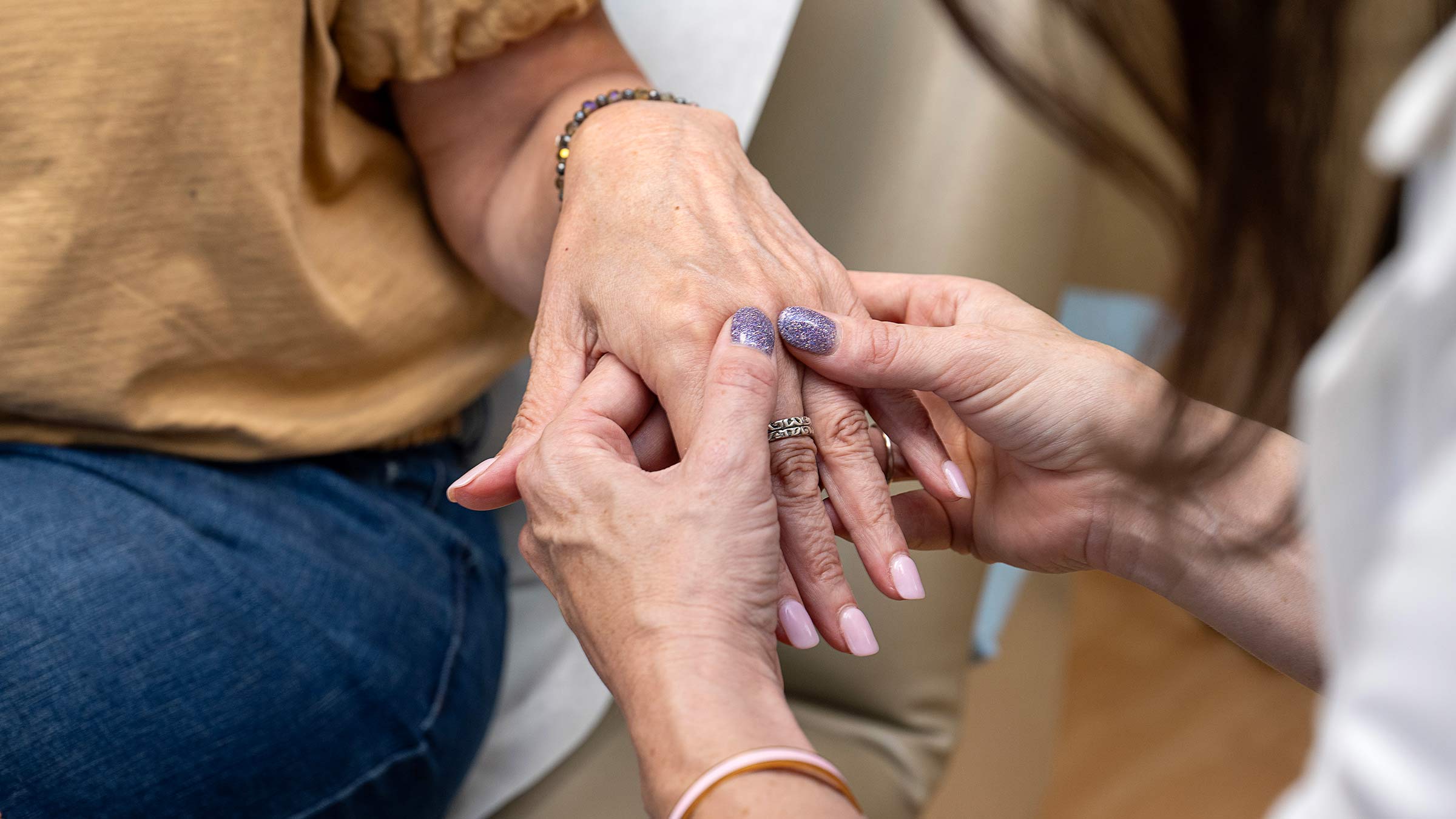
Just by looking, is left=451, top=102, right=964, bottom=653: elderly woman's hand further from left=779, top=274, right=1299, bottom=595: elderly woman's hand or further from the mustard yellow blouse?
the mustard yellow blouse

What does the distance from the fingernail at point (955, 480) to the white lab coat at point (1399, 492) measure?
408mm

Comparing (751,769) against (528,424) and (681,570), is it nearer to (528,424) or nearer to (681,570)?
(681,570)

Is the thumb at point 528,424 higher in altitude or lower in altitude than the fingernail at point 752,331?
lower

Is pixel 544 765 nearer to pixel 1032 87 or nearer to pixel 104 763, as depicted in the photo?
pixel 104 763

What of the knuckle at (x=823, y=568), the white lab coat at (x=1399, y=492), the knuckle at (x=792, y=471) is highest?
the white lab coat at (x=1399, y=492)

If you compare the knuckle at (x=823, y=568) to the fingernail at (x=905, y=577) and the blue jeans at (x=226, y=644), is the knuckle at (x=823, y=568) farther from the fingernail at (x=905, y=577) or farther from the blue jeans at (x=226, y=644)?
A: the blue jeans at (x=226, y=644)

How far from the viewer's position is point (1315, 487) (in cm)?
31

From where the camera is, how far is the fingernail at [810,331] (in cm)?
67

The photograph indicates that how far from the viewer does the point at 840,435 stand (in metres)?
0.70

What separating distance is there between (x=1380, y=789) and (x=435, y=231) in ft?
2.83

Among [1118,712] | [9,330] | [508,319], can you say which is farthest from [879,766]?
[1118,712]

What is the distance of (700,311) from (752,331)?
5 centimetres

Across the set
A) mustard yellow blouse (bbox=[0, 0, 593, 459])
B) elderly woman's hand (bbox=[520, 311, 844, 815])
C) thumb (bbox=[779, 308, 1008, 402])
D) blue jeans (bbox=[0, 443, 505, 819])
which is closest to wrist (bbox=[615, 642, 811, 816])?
elderly woman's hand (bbox=[520, 311, 844, 815])

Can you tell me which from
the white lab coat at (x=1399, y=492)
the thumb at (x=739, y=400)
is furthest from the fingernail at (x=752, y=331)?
the white lab coat at (x=1399, y=492)
